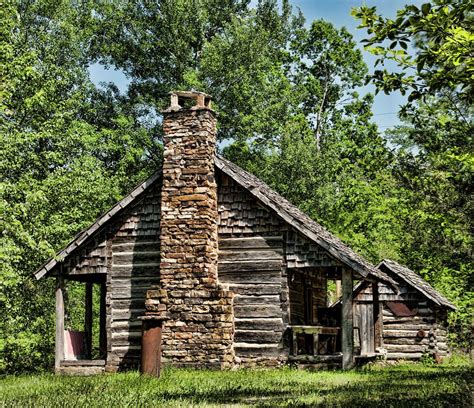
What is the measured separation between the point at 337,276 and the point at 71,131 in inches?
508

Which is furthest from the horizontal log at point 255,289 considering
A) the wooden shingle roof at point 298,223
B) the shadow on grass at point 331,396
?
the shadow on grass at point 331,396

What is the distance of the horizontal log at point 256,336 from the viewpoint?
2191 centimetres

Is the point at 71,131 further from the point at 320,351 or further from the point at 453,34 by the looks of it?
the point at 453,34

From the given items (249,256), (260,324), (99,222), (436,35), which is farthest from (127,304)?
(436,35)

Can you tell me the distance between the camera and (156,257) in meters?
23.1

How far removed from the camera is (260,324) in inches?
867

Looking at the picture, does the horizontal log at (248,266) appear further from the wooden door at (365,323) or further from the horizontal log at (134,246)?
the wooden door at (365,323)

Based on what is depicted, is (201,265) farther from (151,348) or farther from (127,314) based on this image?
(151,348)

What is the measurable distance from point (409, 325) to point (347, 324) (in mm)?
11239

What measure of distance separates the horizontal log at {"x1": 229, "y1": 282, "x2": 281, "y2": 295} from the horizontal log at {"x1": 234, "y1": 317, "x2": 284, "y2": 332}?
753 mm

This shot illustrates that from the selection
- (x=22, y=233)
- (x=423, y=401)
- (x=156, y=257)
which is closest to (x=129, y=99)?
(x=156, y=257)

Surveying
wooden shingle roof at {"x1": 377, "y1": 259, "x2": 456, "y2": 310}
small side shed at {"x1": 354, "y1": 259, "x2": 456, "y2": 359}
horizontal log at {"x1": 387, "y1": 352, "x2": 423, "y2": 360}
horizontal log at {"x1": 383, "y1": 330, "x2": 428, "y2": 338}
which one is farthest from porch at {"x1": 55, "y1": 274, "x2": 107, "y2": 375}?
horizontal log at {"x1": 387, "y1": 352, "x2": 423, "y2": 360}

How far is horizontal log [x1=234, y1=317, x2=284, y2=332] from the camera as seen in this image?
2192cm

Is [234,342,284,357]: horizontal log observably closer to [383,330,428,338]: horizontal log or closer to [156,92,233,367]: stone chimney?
[156,92,233,367]: stone chimney
